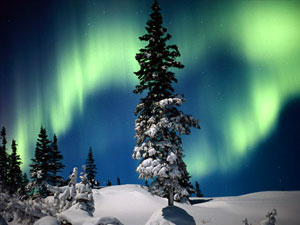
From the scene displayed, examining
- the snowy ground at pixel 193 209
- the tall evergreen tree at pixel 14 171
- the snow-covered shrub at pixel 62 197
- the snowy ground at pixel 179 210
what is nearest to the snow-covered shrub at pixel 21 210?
the snow-covered shrub at pixel 62 197

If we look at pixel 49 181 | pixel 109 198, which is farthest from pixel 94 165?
pixel 109 198

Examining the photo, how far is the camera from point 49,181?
1259 inches

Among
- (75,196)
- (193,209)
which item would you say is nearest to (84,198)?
(75,196)

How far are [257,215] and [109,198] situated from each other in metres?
11.8

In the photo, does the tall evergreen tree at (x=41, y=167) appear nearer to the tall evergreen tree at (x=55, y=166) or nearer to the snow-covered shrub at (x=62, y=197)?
the tall evergreen tree at (x=55, y=166)

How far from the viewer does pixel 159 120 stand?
1395cm

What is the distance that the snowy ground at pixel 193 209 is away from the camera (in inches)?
599

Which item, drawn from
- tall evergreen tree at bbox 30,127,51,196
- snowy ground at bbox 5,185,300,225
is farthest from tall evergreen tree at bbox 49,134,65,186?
snowy ground at bbox 5,185,300,225

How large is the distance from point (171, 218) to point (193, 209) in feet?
22.2

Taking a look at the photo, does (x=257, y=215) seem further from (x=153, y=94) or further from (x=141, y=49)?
(x=141, y=49)

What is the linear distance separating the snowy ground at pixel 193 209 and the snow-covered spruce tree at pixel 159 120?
3.10m

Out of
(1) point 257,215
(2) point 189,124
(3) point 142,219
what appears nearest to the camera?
(2) point 189,124

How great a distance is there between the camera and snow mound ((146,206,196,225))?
11.3 meters

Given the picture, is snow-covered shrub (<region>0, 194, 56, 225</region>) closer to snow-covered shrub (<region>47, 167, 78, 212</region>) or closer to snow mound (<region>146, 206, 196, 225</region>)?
snow-covered shrub (<region>47, 167, 78, 212</region>)
